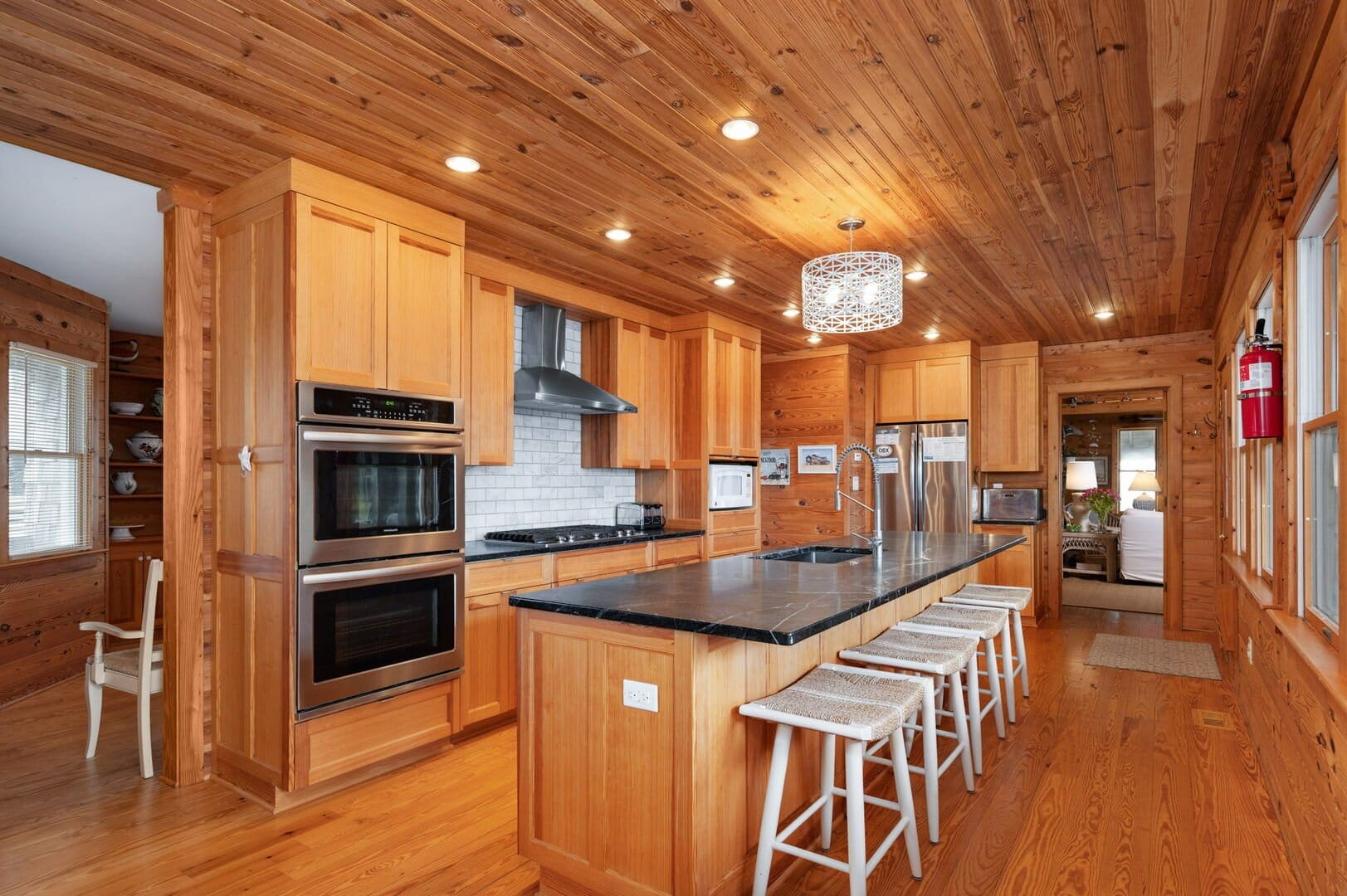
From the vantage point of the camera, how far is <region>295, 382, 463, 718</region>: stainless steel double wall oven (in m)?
2.82

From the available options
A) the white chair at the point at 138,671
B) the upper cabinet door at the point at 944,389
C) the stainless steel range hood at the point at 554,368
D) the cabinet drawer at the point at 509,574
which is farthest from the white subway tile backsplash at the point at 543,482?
the upper cabinet door at the point at 944,389

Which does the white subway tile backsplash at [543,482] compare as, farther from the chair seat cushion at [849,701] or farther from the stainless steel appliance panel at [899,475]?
the stainless steel appliance panel at [899,475]

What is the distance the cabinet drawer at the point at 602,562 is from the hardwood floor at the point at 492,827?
865 millimetres

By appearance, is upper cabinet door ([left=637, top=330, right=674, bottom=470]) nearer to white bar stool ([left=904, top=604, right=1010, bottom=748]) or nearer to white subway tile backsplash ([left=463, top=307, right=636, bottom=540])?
white subway tile backsplash ([left=463, top=307, right=636, bottom=540])

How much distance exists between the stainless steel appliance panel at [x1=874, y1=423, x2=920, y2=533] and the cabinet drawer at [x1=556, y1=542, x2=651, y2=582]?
2870 millimetres

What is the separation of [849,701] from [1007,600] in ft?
6.65

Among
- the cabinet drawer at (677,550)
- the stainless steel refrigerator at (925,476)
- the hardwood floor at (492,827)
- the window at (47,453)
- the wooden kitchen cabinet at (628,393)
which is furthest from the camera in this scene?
the stainless steel refrigerator at (925,476)

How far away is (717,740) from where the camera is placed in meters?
2.07

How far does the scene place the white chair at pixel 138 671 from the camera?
123 inches

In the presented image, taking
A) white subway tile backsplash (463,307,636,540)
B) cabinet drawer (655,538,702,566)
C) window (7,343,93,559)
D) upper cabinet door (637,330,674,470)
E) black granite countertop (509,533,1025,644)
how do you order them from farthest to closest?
upper cabinet door (637,330,674,470) < cabinet drawer (655,538,702,566) < window (7,343,93,559) < white subway tile backsplash (463,307,636,540) < black granite countertop (509,533,1025,644)

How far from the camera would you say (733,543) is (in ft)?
17.8

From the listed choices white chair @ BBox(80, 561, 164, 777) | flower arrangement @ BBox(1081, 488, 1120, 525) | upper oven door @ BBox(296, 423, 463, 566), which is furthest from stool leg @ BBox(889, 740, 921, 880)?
flower arrangement @ BBox(1081, 488, 1120, 525)

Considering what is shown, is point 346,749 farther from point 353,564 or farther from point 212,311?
point 212,311

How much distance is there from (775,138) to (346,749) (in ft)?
9.31
